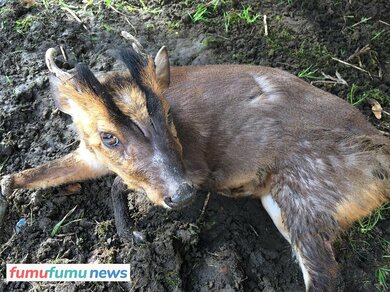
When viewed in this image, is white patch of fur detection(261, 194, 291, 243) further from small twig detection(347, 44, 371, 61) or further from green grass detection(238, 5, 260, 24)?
green grass detection(238, 5, 260, 24)

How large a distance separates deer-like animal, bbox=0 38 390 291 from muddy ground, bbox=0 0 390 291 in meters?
0.23

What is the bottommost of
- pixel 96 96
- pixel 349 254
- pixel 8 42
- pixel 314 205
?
pixel 349 254

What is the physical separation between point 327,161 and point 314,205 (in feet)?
1.17

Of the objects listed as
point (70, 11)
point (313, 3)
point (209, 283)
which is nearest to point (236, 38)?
point (313, 3)

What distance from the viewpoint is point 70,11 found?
5.66m

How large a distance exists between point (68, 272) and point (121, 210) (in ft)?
2.10

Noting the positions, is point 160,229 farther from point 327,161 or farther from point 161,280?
point 327,161

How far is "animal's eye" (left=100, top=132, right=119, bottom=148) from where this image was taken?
12.0 ft

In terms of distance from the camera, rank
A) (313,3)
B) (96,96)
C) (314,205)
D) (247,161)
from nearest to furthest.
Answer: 1. (96,96)
2. (314,205)
3. (247,161)
4. (313,3)

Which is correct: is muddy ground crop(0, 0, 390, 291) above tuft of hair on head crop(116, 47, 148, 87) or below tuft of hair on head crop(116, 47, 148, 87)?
below

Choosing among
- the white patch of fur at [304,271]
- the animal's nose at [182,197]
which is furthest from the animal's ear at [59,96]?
the white patch of fur at [304,271]

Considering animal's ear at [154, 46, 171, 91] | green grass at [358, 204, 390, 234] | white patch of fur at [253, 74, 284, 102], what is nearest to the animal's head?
animal's ear at [154, 46, 171, 91]

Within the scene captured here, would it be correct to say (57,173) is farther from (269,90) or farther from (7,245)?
(269,90)

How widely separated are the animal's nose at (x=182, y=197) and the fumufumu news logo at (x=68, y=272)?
885 millimetres
